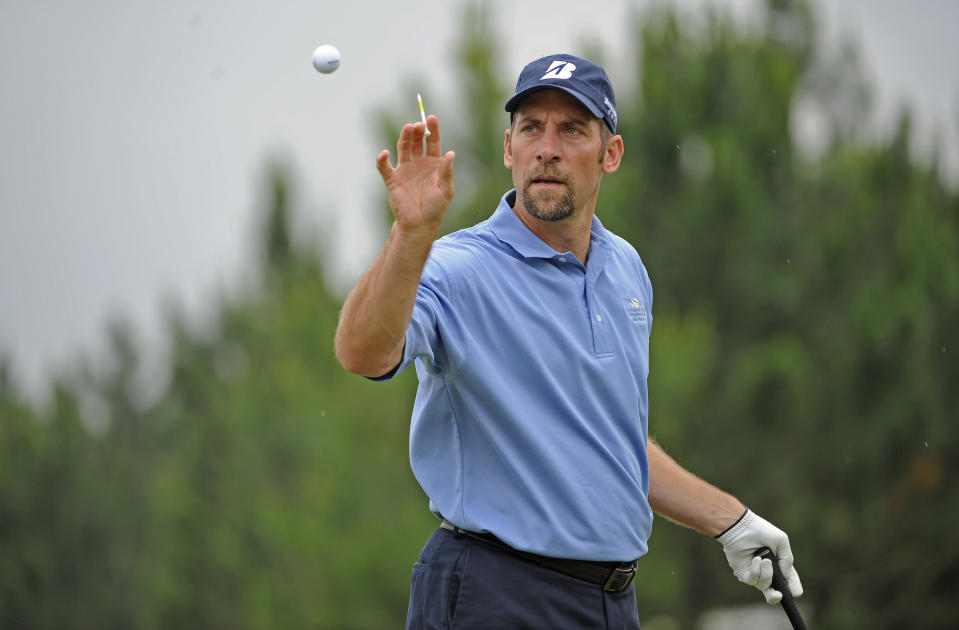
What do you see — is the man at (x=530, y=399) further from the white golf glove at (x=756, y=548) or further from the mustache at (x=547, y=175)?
the white golf glove at (x=756, y=548)

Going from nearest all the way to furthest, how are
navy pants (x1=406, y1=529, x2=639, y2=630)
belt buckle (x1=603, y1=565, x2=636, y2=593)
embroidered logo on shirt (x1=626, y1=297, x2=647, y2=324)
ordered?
navy pants (x1=406, y1=529, x2=639, y2=630)
belt buckle (x1=603, y1=565, x2=636, y2=593)
embroidered logo on shirt (x1=626, y1=297, x2=647, y2=324)

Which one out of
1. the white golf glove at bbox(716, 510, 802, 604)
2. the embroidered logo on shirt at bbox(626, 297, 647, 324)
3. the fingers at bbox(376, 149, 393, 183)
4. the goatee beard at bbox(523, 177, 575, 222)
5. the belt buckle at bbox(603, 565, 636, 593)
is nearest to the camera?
the fingers at bbox(376, 149, 393, 183)

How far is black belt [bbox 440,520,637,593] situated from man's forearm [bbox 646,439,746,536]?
0.31m

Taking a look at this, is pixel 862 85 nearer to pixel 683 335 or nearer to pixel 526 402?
pixel 683 335

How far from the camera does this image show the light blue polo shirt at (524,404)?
2.94 m

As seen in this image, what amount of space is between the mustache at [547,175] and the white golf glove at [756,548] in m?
1.09

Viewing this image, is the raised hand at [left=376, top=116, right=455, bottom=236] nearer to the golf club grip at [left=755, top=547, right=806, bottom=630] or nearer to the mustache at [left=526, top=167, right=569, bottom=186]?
the mustache at [left=526, top=167, right=569, bottom=186]

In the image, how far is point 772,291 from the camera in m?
18.3

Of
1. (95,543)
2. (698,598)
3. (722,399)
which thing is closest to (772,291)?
(722,399)

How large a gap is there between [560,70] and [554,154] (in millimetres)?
229

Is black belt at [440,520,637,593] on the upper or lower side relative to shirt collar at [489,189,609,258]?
lower

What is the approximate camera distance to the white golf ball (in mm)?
3506

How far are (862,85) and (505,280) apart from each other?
18495 mm

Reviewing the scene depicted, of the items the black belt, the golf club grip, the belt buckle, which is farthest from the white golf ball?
the golf club grip
